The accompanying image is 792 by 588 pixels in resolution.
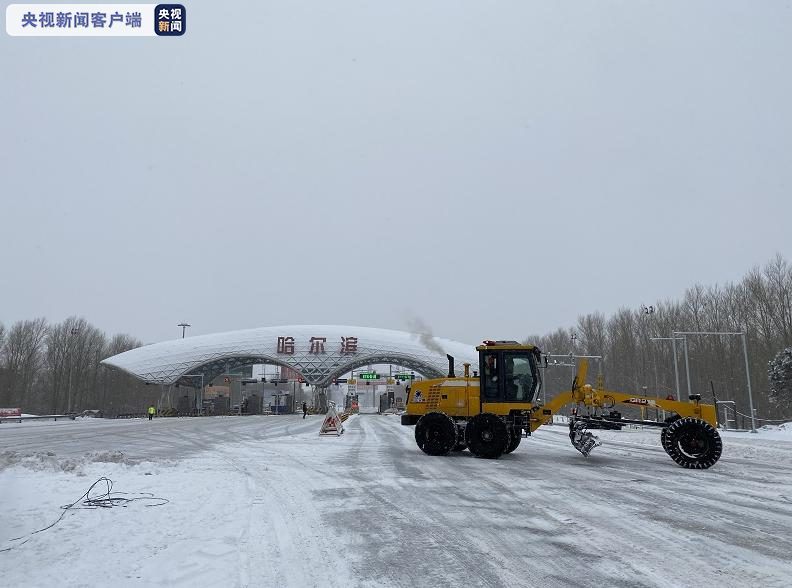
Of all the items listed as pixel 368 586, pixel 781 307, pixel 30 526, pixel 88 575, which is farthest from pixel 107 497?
pixel 781 307

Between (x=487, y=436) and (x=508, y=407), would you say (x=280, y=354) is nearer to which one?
(x=487, y=436)

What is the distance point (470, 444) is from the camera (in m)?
13.6

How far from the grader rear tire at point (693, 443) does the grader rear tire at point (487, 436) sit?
12.6 feet

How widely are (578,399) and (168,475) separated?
32.5 feet

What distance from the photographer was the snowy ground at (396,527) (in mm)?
4594

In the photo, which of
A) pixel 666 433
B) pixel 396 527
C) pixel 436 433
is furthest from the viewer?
pixel 436 433

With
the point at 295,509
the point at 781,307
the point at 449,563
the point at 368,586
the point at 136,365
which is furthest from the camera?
the point at 136,365

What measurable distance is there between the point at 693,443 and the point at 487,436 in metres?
4.76

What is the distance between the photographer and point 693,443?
38.8 ft

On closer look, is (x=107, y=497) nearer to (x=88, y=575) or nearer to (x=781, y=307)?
(x=88, y=575)

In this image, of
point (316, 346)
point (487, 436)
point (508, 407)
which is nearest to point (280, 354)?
point (316, 346)

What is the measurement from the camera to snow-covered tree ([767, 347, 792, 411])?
34.2 meters

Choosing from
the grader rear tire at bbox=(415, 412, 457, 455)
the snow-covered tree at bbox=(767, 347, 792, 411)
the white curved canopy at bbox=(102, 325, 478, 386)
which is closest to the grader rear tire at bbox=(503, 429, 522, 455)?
the grader rear tire at bbox=(415, 412, 457, 455)

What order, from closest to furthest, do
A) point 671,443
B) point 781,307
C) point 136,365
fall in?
point 671,443, point 781,307, point 136,365
